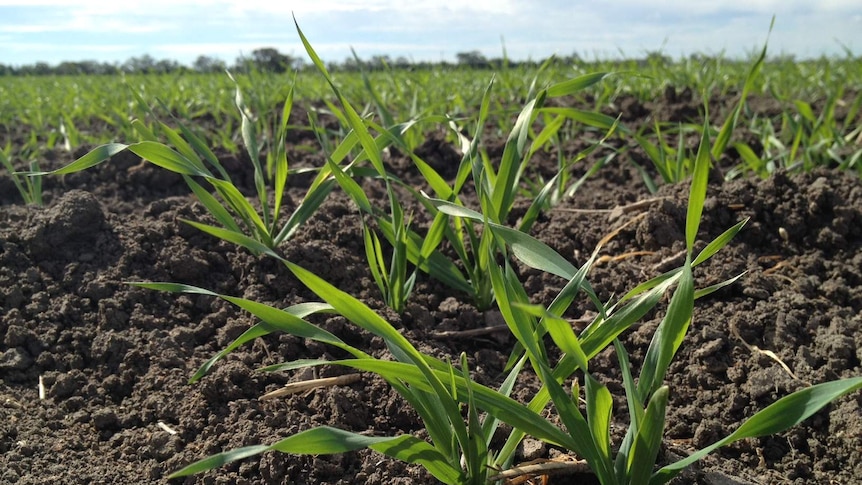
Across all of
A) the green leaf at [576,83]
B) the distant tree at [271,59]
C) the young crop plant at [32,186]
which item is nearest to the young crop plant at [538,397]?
the green leaf at [576,83]

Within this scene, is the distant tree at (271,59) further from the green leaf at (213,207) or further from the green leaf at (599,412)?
the green leaf at (599,412)

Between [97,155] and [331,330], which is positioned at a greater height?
[97,155]

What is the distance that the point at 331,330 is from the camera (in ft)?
5.06

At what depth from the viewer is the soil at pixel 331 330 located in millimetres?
1255

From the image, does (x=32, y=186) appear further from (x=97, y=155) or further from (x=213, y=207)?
(x=97, y=155)

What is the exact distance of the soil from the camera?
49.4 inches

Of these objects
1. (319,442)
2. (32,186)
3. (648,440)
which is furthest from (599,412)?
(32,186)

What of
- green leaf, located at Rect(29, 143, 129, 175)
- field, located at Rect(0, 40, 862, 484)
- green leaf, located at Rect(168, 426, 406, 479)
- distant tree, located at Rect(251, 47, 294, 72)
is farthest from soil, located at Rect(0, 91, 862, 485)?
distant tree, located at Rect(251, 47, 294, 72)

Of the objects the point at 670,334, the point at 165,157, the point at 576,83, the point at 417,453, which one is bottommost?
the point at 417,453

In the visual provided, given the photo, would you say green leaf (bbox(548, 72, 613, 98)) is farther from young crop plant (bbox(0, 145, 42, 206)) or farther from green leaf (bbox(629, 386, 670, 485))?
young crop plant (bbox(0, 145, 42, 206))

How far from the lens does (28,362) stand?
1.61 metres

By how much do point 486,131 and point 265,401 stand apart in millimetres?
2948

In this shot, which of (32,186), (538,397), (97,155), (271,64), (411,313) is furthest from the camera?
(271,64)

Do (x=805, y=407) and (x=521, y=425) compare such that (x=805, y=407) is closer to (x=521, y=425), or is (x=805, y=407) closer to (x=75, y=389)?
(x=521, y=425)
